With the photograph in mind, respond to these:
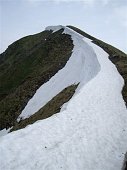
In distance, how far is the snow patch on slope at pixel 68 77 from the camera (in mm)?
36219

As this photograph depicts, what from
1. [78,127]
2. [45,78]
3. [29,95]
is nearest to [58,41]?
[45,78]

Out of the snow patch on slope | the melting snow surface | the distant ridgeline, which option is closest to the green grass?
the distant ridgeline

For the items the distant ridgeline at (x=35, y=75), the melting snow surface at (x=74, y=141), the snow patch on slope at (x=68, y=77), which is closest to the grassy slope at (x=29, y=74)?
the distant ridgeline at (x=35, y=75)

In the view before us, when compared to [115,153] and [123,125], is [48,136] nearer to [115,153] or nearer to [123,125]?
[115,153]

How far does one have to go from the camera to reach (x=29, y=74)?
58.6 metres

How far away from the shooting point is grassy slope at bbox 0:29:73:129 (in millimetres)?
40250

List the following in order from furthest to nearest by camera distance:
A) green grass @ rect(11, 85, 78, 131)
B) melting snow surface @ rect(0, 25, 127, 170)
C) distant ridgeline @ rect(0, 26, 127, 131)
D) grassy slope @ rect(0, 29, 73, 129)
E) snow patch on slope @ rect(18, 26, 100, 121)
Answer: grassy slope @ rect(0, 29, 73, 129) → snow patch on slope @ rect(18, 26, 100, 121) → distant ridgeline @ rect(0, 26, 127, 131) → green grass @ rect(11, 85, 78, 131) → melting snow surface @ rect(0, 25, 127, 170)

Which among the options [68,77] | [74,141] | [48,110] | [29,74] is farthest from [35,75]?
[74,141]

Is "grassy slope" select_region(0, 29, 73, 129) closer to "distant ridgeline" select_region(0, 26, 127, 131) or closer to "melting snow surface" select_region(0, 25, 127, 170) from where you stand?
"distant ridgeline" select_region(0, 26, 127, 131)

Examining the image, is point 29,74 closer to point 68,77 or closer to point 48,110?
point 68,77

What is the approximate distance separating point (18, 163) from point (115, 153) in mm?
6541

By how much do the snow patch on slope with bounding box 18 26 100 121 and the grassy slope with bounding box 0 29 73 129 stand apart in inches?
59.1

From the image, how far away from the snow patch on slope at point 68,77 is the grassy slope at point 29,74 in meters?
1.50

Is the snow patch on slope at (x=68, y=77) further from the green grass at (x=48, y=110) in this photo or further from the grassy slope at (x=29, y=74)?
the green grass at (x=48, y=110)
